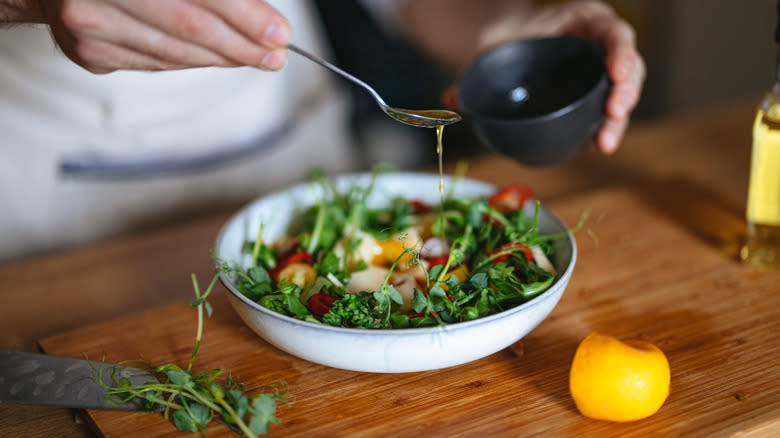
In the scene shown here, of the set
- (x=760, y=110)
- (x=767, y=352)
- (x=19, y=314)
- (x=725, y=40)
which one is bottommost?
(x=725, y=40)

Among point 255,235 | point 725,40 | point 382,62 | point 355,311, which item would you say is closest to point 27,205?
point 255,235

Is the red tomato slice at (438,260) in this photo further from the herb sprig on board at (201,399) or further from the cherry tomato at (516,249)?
the herb sprig on board at (201,399)

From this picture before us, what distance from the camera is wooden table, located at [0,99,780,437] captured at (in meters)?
1.08

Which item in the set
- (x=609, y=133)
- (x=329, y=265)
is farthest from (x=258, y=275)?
(x=609, y=133)

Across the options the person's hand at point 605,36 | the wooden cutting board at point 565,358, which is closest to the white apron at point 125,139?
the wooden cutting board at point 565,358

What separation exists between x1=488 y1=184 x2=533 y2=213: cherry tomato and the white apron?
30.8 inches

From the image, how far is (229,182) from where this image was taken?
1713mm

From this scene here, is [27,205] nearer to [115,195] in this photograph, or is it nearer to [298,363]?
[115,195]

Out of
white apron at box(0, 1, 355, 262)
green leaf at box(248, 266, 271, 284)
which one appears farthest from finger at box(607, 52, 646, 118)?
white apron at box(0, 1, 355, 262)

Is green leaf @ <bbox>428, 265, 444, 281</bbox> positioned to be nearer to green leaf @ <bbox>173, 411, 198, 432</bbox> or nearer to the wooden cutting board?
the wooden cutting board

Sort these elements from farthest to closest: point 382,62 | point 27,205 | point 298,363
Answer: point 382,62 < point 27,205 < point 298,363

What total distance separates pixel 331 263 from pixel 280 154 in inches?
35.0

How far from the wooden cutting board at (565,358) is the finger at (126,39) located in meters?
0.42

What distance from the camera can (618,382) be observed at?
76 cm
